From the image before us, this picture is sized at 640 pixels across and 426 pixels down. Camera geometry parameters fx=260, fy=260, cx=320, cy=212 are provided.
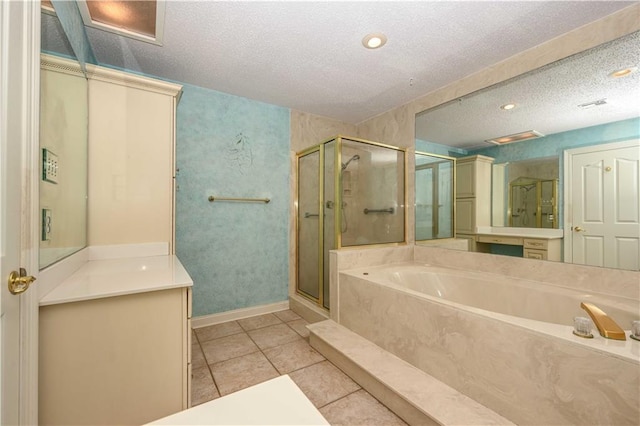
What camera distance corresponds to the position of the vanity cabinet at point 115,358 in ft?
3.12

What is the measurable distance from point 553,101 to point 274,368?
8.84ft

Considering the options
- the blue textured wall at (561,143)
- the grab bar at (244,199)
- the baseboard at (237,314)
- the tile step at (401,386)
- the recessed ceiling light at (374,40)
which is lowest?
the baseboard at (237,314)

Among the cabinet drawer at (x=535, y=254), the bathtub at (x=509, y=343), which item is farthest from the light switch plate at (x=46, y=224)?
the cabinet drawer at (x=535, y=254)

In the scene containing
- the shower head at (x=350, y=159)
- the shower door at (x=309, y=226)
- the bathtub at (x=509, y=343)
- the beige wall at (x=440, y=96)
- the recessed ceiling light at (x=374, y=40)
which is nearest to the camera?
the bathtub at (x=509, y=343)

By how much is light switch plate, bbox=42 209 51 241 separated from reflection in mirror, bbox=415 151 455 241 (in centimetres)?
262

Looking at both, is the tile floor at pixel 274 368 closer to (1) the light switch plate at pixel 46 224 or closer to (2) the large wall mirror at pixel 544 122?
(1) the light switch plate at pixel 46 224

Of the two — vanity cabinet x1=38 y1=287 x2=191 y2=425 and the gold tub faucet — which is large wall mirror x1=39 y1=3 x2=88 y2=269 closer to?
vanity cabinet x1=38 y1=287 x2=191 y2=425

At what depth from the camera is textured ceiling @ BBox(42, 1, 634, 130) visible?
1509 mm

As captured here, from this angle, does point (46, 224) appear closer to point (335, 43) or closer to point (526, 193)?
point (335, 43)

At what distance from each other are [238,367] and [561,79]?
2956 millimetres

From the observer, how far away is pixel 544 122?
6.16 feet

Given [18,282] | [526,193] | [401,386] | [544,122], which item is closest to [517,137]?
[544,122]

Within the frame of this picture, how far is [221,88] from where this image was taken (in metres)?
2.47

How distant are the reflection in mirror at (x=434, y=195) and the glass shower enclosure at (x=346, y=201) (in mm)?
169
